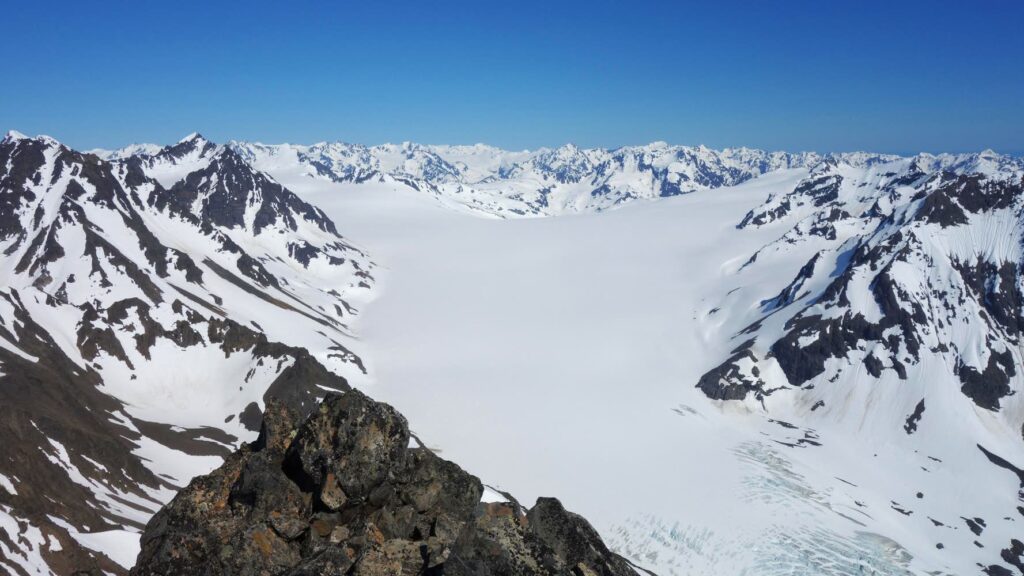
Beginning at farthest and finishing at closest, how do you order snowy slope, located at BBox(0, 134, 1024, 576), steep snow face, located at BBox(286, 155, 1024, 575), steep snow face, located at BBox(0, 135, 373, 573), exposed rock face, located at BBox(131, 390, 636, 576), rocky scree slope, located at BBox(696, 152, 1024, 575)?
1. rocky scree slope, located at BBox(696, 152, 1024, 575)
2. steep snow face, located at BBox(286, 155, 1024, 575)
3. snowy slope, located at BBox(0, 134, 1024, 576)
4. steep snow face, located at BBox(0, 135, 373, 573)
5. exposed rock face, located at BBox(131, 390, 636, 576)

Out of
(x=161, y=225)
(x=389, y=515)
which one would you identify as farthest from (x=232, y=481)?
(x=161, y=225)

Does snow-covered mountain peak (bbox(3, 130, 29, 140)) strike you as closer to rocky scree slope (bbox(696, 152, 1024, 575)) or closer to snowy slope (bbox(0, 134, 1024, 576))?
snowy slope (bbox(0, 134, 1024, 576))

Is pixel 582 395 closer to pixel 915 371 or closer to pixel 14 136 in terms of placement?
pixel 915 371

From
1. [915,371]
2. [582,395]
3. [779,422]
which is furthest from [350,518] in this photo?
[915,371]

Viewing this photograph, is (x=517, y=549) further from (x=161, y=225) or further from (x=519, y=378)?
(x=161, y=225)

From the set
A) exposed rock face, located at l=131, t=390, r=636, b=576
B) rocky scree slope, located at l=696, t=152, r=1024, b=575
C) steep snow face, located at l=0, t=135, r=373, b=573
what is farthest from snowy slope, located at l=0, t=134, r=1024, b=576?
exposed rock face, located at l=131, t=390, r=636, b=576
